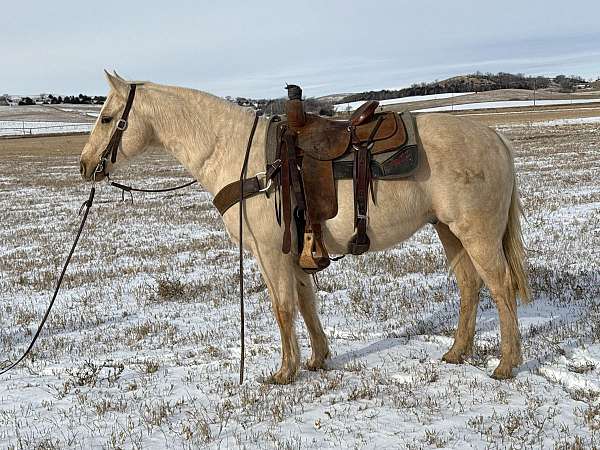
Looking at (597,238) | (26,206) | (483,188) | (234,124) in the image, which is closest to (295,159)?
(234,124)

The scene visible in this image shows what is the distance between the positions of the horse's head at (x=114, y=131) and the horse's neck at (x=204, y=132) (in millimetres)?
154

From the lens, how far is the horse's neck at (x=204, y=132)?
15.4 ft

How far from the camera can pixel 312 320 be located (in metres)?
5.00

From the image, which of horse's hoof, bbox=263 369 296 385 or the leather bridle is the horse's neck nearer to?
the leather bridle

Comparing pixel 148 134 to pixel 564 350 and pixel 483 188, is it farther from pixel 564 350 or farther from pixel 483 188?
pixel 564 350

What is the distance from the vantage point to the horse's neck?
4.68 meters

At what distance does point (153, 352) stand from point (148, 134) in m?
2.15

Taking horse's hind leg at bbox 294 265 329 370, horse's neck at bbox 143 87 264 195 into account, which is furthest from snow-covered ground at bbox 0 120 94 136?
horse's hind leg at bbox 294 265 329 370

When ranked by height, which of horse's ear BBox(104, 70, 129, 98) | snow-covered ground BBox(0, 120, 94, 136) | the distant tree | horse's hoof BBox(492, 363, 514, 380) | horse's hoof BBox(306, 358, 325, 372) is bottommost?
horse's hoof BBox(306, 358, 325, 372)

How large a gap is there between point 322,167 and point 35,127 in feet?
295

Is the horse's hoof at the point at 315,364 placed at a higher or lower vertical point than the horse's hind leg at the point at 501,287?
lower

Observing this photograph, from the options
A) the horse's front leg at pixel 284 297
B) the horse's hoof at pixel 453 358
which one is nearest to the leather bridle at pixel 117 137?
the horse's front leg at pixel 284 297

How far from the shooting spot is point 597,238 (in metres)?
8.80

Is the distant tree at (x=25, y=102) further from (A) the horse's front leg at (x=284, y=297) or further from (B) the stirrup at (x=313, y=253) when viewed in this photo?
(B) the stirrup at (x=313, y=253)
